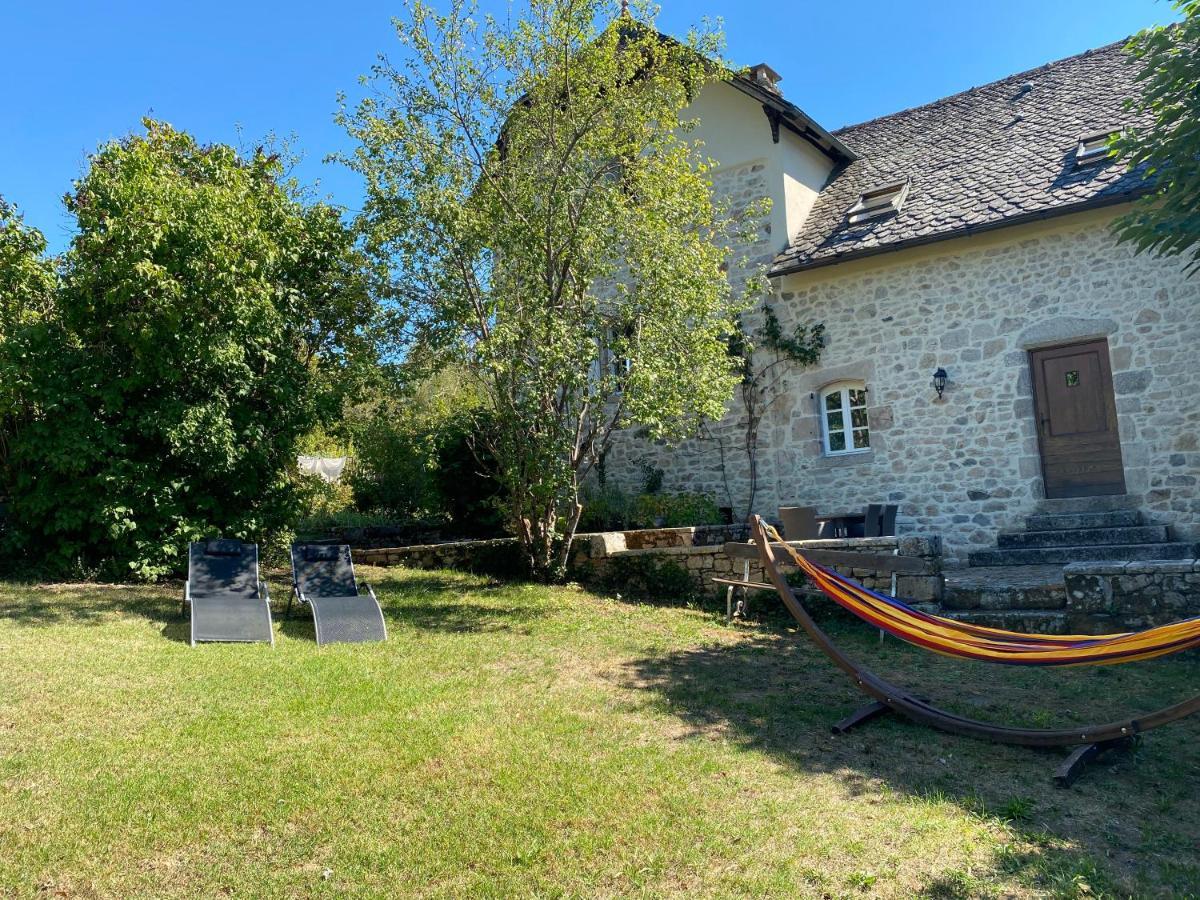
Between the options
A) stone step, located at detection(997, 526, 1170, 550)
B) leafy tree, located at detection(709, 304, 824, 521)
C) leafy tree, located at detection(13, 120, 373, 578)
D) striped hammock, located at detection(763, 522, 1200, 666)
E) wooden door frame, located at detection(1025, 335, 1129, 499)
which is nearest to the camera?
striped hammock, located at detection(763, 522, 1200, 666)

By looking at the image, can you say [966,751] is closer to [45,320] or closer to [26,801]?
[26,801]

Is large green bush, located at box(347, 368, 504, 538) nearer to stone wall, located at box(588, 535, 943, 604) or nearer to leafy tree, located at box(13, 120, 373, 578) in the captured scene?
leafy tree, located at box(13, 120, 373, 578)

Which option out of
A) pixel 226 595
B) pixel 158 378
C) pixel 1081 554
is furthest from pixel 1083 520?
pixel 158 378

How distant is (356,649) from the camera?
6770 millimetres

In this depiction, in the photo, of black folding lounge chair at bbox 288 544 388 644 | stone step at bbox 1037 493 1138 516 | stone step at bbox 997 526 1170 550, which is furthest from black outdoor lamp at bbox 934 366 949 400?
black folding lounge chair at bbox 288 544 388 644

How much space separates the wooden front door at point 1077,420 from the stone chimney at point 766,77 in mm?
5312

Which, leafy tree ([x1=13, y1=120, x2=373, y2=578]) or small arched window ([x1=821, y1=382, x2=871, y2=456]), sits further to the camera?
small arched window ([x1=821, y1=382, x2=871, y2=456])

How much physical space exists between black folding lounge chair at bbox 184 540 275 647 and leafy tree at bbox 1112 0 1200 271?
7513mm

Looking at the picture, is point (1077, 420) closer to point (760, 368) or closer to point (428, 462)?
point (760, 368)

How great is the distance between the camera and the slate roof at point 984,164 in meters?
10.1

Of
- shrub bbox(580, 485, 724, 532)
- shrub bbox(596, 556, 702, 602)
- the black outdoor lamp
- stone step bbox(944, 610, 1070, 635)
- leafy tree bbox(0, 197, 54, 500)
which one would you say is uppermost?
leafy tree bbox(0, 197, 54, 500)

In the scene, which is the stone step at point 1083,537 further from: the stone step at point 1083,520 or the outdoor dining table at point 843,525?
the outdoor dining table at point 843,525

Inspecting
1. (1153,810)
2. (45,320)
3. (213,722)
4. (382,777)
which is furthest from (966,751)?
(45,320)

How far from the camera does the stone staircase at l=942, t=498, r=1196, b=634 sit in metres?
7.40
